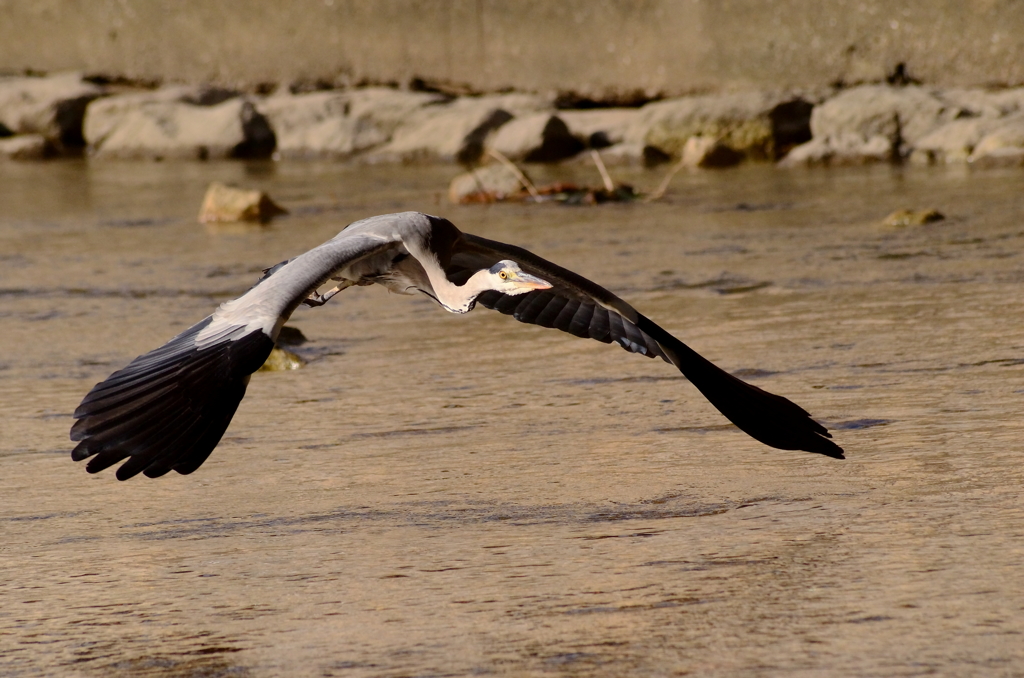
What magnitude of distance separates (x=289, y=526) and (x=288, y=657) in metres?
0.95

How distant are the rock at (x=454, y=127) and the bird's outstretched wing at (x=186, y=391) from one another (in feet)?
31.7

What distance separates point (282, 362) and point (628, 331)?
187 centimetres

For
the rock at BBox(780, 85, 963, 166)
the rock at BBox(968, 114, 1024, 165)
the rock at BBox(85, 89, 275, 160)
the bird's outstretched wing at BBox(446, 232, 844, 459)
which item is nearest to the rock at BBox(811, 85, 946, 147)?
the rock at BBox(780, 85, 963, 166)

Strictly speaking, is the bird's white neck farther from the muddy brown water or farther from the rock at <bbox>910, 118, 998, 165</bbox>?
the rock at <bbox>910, 118, 998, 165</bbox>

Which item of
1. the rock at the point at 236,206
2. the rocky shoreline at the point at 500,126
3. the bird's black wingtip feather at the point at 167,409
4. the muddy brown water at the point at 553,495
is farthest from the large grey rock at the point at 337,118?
the bird's black wingtip feather at the point at 167,409

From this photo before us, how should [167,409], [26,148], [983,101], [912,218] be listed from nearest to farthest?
[167,409] → [912,218] → [983,101] → [26,148]

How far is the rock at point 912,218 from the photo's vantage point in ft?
29.6

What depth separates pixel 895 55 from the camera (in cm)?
1294

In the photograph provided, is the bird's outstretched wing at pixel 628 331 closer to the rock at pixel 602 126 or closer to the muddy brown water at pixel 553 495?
the muddy brown water at pixel 553 495

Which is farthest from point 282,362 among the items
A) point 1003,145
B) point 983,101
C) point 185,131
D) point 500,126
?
point 185,131

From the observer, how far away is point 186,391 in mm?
3789

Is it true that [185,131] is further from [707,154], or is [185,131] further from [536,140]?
[707,154]

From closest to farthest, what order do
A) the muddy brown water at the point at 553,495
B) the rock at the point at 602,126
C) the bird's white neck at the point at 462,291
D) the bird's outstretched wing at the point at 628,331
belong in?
the muddy brown water at the point at 553,495
the bird's outstretched wing at the point at 628,331
the bird's white neck at the point at 462,291
the rock at the point at 602,126

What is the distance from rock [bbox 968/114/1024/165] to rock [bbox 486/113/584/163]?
3644 millimetres
